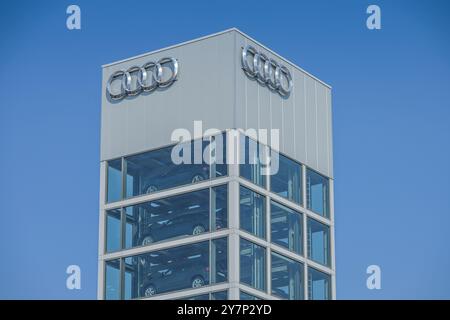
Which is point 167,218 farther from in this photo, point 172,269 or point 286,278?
point 286,278

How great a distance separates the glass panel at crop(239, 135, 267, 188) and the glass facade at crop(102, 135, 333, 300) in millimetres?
61

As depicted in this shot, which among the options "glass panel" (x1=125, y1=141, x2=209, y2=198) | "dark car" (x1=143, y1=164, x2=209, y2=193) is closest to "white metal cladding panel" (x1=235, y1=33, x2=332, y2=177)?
"glass panel" (x1=125, y1=141, x2=209, y2=198)

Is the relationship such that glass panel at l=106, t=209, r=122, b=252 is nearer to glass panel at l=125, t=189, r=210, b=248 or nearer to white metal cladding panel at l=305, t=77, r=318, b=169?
glass panel at l=125, t=189, r=210, b=248

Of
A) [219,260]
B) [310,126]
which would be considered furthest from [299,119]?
[219,260]

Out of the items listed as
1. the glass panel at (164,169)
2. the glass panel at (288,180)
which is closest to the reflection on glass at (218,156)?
the glass panel at (164,169)

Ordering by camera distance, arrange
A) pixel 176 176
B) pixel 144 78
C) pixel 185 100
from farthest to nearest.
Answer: pixel 144 78, pixel 176 176, pixel 185 100

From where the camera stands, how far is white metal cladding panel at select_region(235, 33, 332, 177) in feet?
276

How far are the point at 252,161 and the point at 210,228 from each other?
5.24 meters

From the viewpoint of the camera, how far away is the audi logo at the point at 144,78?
8581 cm

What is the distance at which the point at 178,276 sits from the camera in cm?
8331

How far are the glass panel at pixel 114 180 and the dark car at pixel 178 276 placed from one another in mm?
6237

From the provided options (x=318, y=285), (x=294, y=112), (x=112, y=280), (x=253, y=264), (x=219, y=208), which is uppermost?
(x=294, y=112)
